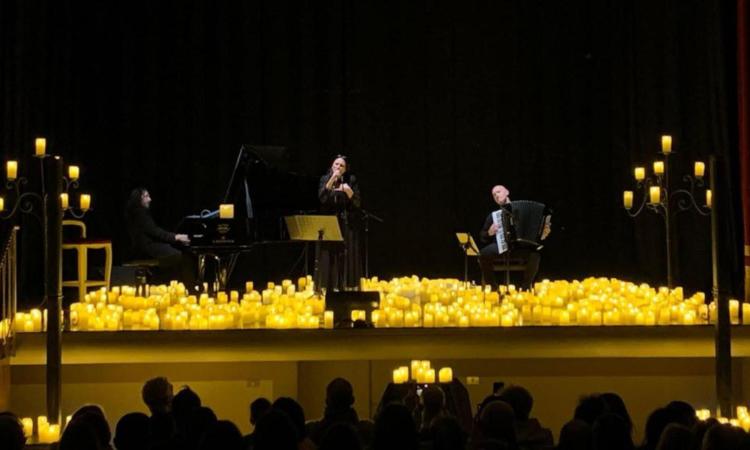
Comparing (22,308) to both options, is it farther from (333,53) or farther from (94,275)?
(333,53)

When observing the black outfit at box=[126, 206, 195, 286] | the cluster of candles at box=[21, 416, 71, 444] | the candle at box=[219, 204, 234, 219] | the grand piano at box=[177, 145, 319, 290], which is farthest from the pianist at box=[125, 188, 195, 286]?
the cluster of candles at box=[21, 416, 71, 444]

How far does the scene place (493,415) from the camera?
4133mm

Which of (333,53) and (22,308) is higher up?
(333,53)

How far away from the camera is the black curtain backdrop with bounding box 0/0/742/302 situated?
41.7 feet

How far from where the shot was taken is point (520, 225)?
11602 millimetres

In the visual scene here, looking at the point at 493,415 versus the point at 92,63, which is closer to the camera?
the point at 493,415

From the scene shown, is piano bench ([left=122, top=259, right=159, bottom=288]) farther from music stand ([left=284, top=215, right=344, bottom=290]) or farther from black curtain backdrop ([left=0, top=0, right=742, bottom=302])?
music stand ([left=284, top=215, right=344, bottom=290])

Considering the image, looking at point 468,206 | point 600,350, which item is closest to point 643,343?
point 600,350

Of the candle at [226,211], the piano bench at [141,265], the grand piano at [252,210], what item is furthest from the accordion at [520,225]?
the piano bench at [141,265]

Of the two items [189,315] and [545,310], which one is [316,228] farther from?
[545,310]

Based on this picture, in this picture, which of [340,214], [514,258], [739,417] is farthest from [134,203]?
[739,417]

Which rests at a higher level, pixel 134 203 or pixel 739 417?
pixel 134 203

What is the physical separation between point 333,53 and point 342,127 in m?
0.92

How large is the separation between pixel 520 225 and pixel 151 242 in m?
3.94
